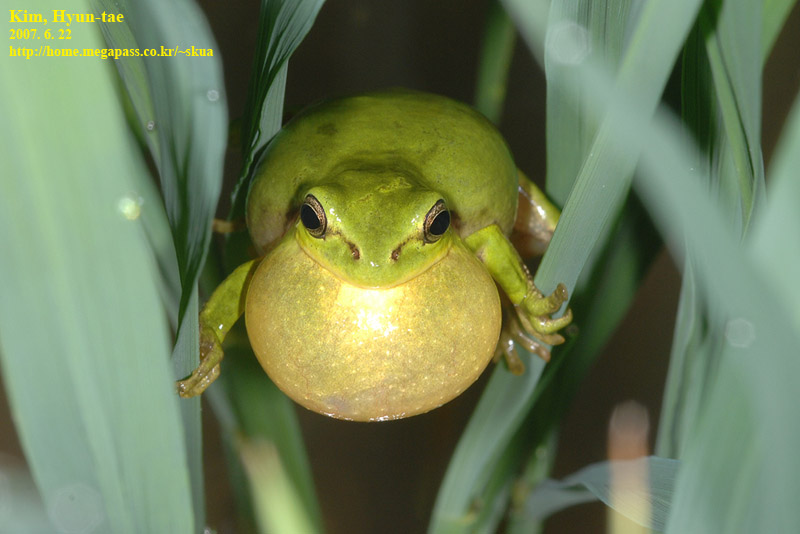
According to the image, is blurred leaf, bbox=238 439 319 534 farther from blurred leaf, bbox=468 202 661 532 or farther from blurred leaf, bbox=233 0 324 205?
blurred leaf, bbox=233 0 324 205

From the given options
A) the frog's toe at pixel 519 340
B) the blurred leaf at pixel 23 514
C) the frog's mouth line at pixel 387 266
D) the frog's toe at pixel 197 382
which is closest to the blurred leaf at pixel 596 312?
the frog's toe at pixel 519 340

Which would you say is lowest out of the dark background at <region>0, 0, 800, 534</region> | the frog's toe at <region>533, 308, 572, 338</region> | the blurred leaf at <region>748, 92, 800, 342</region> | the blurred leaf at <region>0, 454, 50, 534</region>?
the dark background at <region>0, 0, 800, 534</region>

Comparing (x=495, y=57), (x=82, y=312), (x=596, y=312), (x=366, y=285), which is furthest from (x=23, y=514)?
(x=495, y=57)

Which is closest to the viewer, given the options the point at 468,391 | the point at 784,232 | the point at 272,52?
the point at 784,232

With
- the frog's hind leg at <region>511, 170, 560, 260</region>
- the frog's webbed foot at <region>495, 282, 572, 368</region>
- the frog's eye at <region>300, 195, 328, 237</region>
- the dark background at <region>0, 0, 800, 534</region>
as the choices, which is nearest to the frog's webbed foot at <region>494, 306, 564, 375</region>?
the frog's webbed foot at <region>495, 282, 572, 368</region>

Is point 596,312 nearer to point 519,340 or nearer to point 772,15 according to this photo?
point 519,340

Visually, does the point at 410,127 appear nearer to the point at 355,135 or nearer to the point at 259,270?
the point at 355,135

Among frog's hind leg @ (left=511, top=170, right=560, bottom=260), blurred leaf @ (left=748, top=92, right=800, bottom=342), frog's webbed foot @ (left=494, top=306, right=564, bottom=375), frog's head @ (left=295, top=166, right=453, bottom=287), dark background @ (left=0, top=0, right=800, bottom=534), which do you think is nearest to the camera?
blurred leaf @ (left=748, top=92, right=800, bottom=342)

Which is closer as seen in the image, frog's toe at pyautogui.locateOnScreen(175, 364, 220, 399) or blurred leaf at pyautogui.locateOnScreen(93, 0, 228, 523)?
blurred leaf at pyautogui.locateOnScreen(93, 0, 228, 523)
